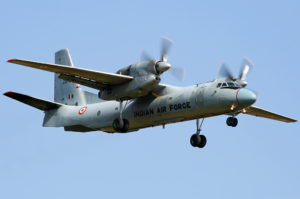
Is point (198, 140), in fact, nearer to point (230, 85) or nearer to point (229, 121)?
point (229, 121)

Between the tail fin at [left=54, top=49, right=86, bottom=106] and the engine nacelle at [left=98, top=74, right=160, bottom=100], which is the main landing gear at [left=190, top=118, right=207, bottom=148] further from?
the tail fin at [left=54, top=49, right=86, bottom=106]

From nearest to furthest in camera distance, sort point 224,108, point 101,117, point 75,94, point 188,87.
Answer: point 224,108, point 188,87, point 101,117, point 75,94

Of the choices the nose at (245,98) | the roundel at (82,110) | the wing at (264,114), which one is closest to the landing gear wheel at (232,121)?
the nose at (245,98)

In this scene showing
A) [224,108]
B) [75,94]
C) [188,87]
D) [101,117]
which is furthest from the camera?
[75,94]

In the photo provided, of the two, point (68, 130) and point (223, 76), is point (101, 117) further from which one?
point (223, 76)

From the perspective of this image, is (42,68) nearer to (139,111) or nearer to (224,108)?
(139,111)

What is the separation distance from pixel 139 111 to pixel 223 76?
407 centimetres

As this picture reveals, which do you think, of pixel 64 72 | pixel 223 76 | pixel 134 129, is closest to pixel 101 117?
pixel 134 129

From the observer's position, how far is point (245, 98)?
2395cm

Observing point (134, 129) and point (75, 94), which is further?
point (75, 94)

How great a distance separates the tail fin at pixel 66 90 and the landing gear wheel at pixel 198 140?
6166 mm

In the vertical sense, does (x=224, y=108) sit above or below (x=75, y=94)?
below

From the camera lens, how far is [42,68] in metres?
25.1

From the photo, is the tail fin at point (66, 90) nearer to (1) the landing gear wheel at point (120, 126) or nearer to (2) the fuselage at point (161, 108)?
(2) the fuselage at point (161, 108)
